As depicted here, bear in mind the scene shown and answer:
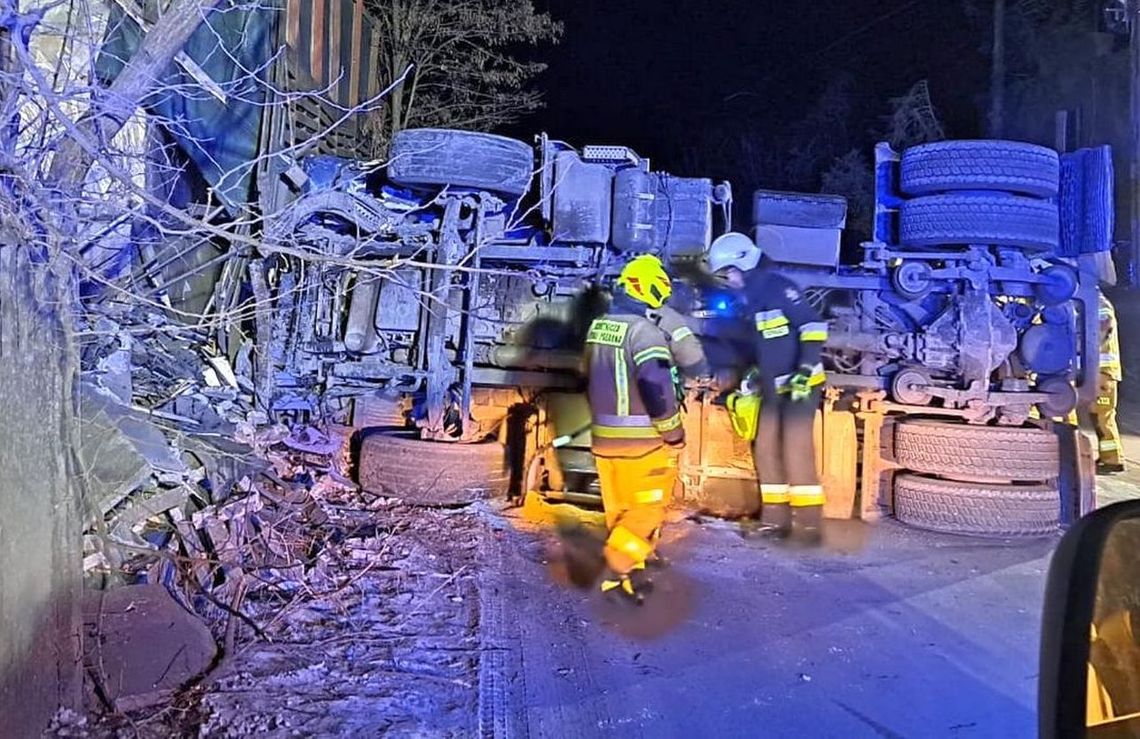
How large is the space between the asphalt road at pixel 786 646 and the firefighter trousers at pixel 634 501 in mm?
239

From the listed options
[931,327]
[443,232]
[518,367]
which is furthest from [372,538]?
[931,327]

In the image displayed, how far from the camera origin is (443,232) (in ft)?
20.9

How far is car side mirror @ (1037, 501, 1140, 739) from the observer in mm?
1423

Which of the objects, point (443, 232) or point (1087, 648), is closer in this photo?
point (1087, 648)

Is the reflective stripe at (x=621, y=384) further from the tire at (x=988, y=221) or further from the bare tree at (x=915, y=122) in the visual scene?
the bare tree at (x=915, y=122)

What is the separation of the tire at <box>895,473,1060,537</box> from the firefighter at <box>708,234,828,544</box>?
682 millimetres

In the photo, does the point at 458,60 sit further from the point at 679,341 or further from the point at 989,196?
the point at 679,341

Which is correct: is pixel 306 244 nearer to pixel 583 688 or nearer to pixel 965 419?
pixel 583 688

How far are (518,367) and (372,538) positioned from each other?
1.80 metres

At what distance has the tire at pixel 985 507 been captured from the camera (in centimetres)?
578

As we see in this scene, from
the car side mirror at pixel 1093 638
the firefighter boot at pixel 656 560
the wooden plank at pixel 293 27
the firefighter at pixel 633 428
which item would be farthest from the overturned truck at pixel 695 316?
the car side mirror at pixel 1093 638

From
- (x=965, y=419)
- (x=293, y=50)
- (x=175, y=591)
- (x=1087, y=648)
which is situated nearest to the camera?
(x=1087, y=648)

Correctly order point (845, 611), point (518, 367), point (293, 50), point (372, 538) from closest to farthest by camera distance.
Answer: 1. point (845, 611)
2. point (372, 538)
3. point (518, 367)
4. point (293, 50)

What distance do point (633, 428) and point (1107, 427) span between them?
223 inches
